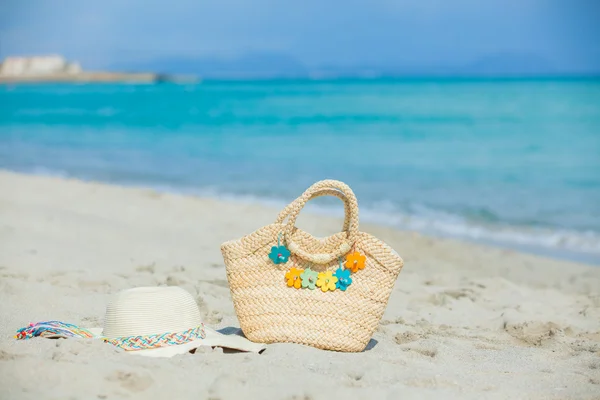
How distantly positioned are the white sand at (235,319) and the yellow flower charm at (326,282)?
0.33 meters

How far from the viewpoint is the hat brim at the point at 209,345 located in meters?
3.49

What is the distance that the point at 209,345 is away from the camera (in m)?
3.63

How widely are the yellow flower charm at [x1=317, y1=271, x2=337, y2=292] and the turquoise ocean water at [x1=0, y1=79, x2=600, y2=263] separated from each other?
467cm

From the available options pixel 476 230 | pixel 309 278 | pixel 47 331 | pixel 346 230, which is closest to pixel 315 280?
pixel 309 278

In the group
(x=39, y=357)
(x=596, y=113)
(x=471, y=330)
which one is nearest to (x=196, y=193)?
(x=471, y=330)

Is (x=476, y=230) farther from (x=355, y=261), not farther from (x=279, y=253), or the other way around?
(x=279, y=253)

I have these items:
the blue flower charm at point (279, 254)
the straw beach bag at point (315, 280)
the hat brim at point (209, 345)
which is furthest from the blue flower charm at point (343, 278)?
the hat brim at point (209, 345)

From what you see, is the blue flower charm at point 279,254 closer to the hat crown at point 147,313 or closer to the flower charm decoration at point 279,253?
the flower charm decoration at point 279,253

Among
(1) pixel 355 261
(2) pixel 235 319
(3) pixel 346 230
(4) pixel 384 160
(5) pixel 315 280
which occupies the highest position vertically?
(3) pixel 346 230

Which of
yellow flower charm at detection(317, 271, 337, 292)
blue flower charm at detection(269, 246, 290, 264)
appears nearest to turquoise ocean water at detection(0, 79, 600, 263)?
yellow flower charm at detection(317, 271, 337, 292)

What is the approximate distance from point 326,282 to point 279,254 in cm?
28

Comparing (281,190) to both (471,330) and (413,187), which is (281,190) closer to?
(413,187)

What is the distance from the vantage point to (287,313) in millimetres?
3889

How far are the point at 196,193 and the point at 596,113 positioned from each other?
1902cm
